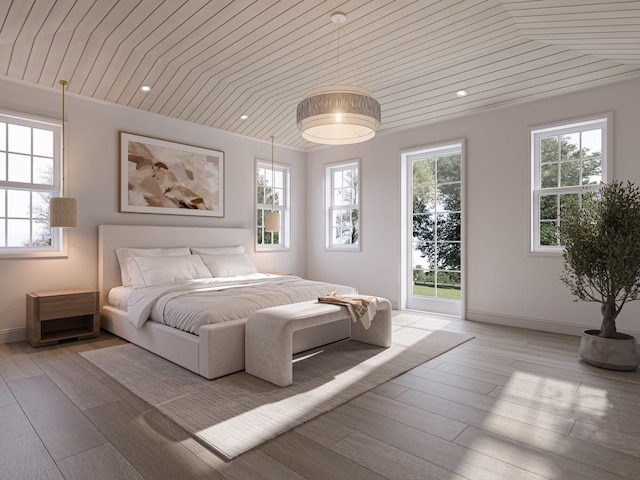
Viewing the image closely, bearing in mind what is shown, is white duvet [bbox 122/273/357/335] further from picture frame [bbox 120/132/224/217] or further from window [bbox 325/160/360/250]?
window [bbox 325/160/360/250]

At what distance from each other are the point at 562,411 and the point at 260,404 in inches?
76.4

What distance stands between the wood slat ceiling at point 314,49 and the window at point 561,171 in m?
0.50

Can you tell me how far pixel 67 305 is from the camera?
3914 mm

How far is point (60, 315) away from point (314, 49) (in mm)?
3768

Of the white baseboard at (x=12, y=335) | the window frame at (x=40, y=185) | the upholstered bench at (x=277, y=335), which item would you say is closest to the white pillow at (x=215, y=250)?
the window frame at (x=40, y=185)

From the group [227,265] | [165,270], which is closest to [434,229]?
[227,265]

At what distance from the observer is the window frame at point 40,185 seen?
13.0 ft

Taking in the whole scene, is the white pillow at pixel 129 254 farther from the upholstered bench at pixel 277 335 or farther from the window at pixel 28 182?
the upholstered bench at pixel 277 335

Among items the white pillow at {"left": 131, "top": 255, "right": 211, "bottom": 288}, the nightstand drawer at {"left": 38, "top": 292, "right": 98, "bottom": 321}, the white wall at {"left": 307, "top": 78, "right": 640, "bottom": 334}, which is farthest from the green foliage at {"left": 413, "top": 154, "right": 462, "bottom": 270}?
the nightstand drawer at {"left": 38, "top": 292, "right": 98, "bottom": 321}

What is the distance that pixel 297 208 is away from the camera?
6.86 m

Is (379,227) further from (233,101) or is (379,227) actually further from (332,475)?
(332,475)

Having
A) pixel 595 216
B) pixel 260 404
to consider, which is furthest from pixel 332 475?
pixel 595 216

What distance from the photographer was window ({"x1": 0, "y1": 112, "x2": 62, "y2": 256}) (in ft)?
13.1

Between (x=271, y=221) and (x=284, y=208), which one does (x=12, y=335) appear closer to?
(x=271, y=221)
